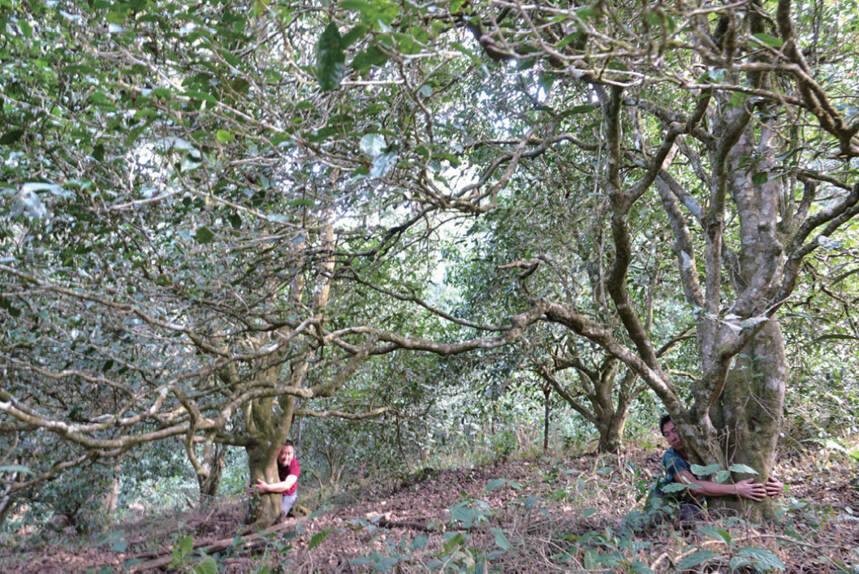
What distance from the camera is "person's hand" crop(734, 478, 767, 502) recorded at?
3.53 meters

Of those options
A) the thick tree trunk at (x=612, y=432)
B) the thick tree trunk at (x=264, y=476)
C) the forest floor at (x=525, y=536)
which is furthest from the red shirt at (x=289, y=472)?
the thick tree trunk at (x=612, y=432)

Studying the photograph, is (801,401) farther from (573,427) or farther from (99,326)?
(99,326)

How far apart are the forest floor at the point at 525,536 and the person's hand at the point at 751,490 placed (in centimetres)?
19

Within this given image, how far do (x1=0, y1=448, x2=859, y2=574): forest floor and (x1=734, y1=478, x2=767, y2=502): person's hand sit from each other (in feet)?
0.61

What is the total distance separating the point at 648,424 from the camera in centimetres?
1041

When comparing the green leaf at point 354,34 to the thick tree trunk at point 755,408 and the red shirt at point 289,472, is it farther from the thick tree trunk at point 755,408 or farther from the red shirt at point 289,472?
the red shirt at point 289,472

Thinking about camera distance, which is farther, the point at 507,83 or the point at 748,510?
the point at 507,83

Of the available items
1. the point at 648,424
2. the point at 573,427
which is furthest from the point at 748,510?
the point at 573,427

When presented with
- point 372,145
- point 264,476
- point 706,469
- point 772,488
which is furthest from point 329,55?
point 264,476

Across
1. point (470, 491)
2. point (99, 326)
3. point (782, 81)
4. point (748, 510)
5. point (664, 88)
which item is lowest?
point (470, 491)

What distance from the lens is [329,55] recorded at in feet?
5.57

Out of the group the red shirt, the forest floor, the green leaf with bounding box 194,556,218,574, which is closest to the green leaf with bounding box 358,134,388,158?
the forest floor

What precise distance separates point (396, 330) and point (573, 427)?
6.41m

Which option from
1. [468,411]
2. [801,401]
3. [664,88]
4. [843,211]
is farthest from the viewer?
[468,411]
